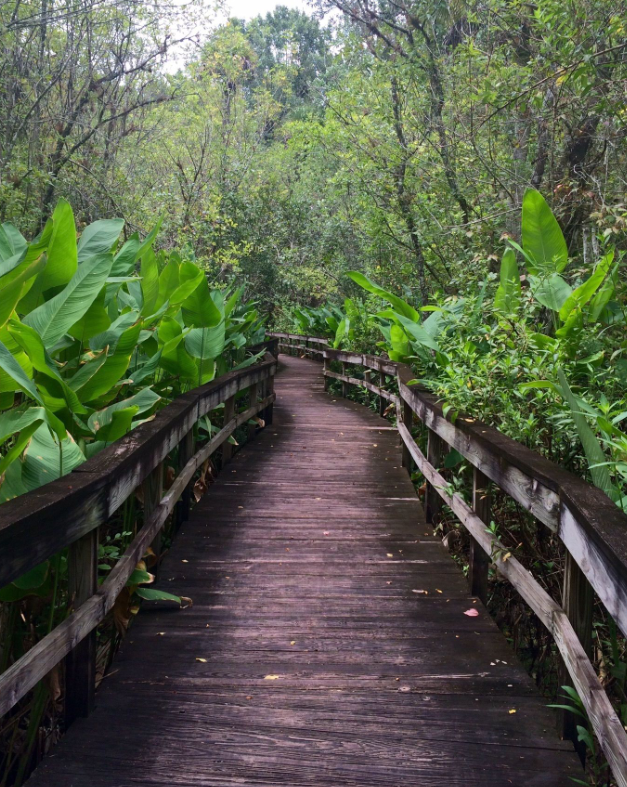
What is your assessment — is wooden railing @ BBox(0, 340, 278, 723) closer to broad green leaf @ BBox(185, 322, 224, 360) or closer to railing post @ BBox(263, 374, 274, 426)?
broad green leaf @ BBox(185, 322, 224, 360)

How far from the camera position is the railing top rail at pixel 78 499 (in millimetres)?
1926

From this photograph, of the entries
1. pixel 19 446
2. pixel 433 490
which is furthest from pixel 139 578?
pixel 433 490

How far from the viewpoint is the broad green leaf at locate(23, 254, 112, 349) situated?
311 centimetres

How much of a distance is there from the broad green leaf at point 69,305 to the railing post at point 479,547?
2111 millimetres

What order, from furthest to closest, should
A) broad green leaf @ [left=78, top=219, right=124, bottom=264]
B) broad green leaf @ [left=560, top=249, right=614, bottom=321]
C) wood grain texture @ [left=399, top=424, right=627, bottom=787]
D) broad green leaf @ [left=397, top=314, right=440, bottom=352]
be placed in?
broad green leaf @ [left=397, top=314, right=440, bottom=352] → broad green leaf @ [left=560, top=249, right=614, bottom=321] → broad green leaf @ [left=78, top=219, right=124, bottom=264] → wood grain texture @ [left=399, top=424, right=627, bottom=787]

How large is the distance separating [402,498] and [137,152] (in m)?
12.2

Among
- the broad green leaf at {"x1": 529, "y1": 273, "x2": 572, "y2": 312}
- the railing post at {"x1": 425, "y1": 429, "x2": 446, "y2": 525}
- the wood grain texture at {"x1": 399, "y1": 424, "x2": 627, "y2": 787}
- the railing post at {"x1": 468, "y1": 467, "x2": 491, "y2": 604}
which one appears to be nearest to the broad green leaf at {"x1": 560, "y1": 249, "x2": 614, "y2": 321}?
the broad green leaf at {"x1": 529, "y1": 273, "x2": 572, "y2": 312}

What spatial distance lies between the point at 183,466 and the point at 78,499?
2.25 metres

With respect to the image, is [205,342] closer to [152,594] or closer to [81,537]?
[152,594]

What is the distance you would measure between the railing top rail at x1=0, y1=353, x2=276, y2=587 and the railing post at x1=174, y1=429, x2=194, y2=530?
1.75ft

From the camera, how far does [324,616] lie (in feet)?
11.6

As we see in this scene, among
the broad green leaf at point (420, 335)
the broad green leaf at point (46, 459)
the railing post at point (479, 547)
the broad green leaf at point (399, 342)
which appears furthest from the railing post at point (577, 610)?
the broad green leaf at point (399, 342)

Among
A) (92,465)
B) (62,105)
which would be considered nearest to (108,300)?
(92,465)

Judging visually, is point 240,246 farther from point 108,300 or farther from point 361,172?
point 108,300
